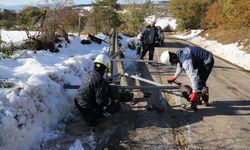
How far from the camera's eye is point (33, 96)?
6723 millimetres

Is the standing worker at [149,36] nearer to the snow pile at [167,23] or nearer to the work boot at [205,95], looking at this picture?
the work boot at [205,95]

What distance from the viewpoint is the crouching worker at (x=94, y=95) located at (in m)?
7.09

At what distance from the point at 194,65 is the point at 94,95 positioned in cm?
285

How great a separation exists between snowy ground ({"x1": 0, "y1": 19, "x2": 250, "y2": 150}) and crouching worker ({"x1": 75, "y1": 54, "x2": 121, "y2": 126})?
1.79ft

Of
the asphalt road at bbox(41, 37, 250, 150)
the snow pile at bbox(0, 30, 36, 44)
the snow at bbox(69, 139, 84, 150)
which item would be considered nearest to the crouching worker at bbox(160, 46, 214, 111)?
the asphalt road at bbox(41, 37, 250, 150)

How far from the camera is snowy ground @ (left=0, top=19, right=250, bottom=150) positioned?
18.7 feet

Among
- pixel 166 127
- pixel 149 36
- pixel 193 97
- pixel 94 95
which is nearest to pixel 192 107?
pixel 193 97

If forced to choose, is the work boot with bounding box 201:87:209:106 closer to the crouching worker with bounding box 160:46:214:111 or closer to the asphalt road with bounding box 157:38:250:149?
the crouching worker with bounding box 160:46:214:111

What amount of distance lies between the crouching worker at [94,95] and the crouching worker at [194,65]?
209 centimetres

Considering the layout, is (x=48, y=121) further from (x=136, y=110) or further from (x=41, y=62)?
(x=41, y=62)

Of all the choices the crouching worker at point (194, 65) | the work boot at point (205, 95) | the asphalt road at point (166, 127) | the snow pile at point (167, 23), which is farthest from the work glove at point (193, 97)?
the snow pile at point (167, 23)

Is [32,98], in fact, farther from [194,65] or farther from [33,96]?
[194,65]

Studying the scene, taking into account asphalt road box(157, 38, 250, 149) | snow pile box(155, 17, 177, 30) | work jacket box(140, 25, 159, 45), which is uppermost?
work jacket box(140, 25, 159, 45)

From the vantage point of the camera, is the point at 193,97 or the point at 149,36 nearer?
the point at 193,97
